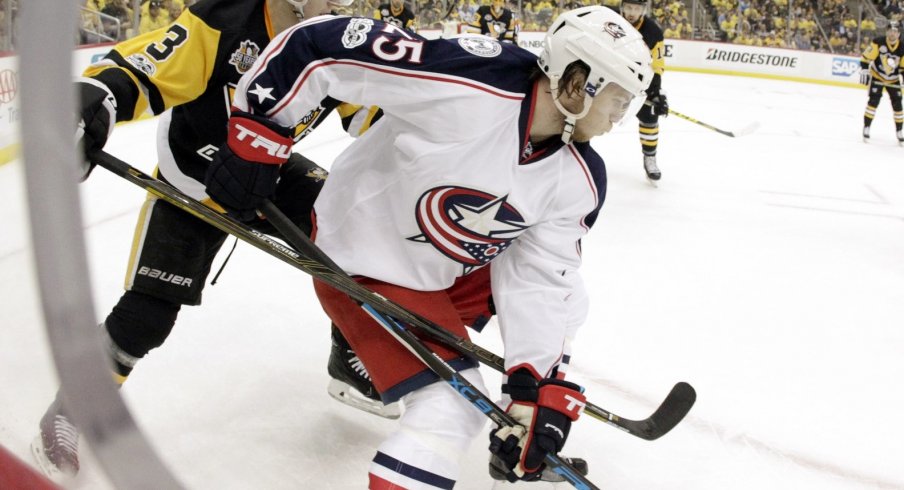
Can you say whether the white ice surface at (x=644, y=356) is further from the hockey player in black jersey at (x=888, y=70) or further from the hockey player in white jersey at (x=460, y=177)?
the hockey player in black jersey at (x=888, y=70)

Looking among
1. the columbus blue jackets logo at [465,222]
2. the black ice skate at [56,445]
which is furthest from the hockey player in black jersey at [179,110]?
the black ice skate at [56,445]

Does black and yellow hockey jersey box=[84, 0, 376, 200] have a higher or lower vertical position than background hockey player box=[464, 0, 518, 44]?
higher

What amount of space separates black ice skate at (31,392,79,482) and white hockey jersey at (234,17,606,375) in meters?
0.82

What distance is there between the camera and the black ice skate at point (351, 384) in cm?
208

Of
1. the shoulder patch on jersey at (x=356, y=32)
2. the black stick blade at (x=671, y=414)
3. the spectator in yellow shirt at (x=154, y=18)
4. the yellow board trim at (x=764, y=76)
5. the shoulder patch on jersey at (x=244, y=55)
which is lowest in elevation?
the yellow board trim at (x=764, y=76)

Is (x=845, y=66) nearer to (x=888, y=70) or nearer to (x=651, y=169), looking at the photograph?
(x=888, y=70)

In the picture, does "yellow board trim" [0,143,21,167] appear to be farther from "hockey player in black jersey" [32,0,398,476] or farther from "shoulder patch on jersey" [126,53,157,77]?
"shoulder patch on jersey" [126,53,157,77]

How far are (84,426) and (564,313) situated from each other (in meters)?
1.16

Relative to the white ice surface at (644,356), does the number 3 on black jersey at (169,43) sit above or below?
above

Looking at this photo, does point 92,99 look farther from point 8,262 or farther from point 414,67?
point 8,262

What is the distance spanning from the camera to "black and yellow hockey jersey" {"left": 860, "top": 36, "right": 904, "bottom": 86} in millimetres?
7336

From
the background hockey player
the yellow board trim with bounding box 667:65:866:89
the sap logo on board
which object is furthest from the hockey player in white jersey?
the sap logo on board

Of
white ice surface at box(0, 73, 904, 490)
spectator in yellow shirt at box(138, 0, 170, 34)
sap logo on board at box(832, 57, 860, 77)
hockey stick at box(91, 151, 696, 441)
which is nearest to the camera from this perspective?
hockey stick at box(91, 151, 696, 441)

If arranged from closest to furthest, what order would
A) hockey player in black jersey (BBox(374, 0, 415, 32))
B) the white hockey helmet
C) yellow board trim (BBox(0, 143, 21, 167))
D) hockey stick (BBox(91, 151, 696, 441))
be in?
yellow board trim (BBox(0, 143, 21, 167))
the white hockey helmet
hockey stick (BBox(91, 151, 696, 441))
hockey player in black jersey (BBox(374, 0, 415, 32))
